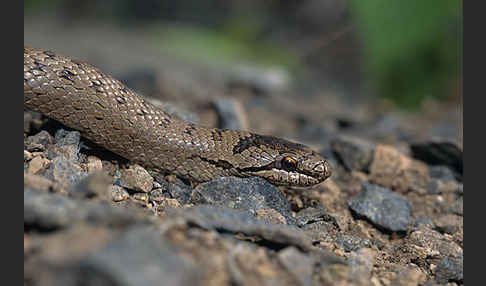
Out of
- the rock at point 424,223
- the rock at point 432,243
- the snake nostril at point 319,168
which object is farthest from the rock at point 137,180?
the rock at point 424,223

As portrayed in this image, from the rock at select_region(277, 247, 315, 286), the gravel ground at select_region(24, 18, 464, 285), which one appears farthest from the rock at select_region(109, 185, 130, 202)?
the rock at select_region(277, 247, 315, 286)

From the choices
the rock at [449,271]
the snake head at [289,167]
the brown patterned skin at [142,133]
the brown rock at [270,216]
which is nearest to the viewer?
the rock at [449,271]

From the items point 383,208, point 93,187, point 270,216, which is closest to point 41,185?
point 93,187

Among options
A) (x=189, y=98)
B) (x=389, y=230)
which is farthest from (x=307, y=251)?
(x=189, y=98)

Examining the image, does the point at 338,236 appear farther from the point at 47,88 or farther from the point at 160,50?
the point at 160,50

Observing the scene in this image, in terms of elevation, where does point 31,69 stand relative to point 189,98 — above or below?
above

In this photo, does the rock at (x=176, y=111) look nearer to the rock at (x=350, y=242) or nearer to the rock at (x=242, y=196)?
the rock at (x=242, y=196)
